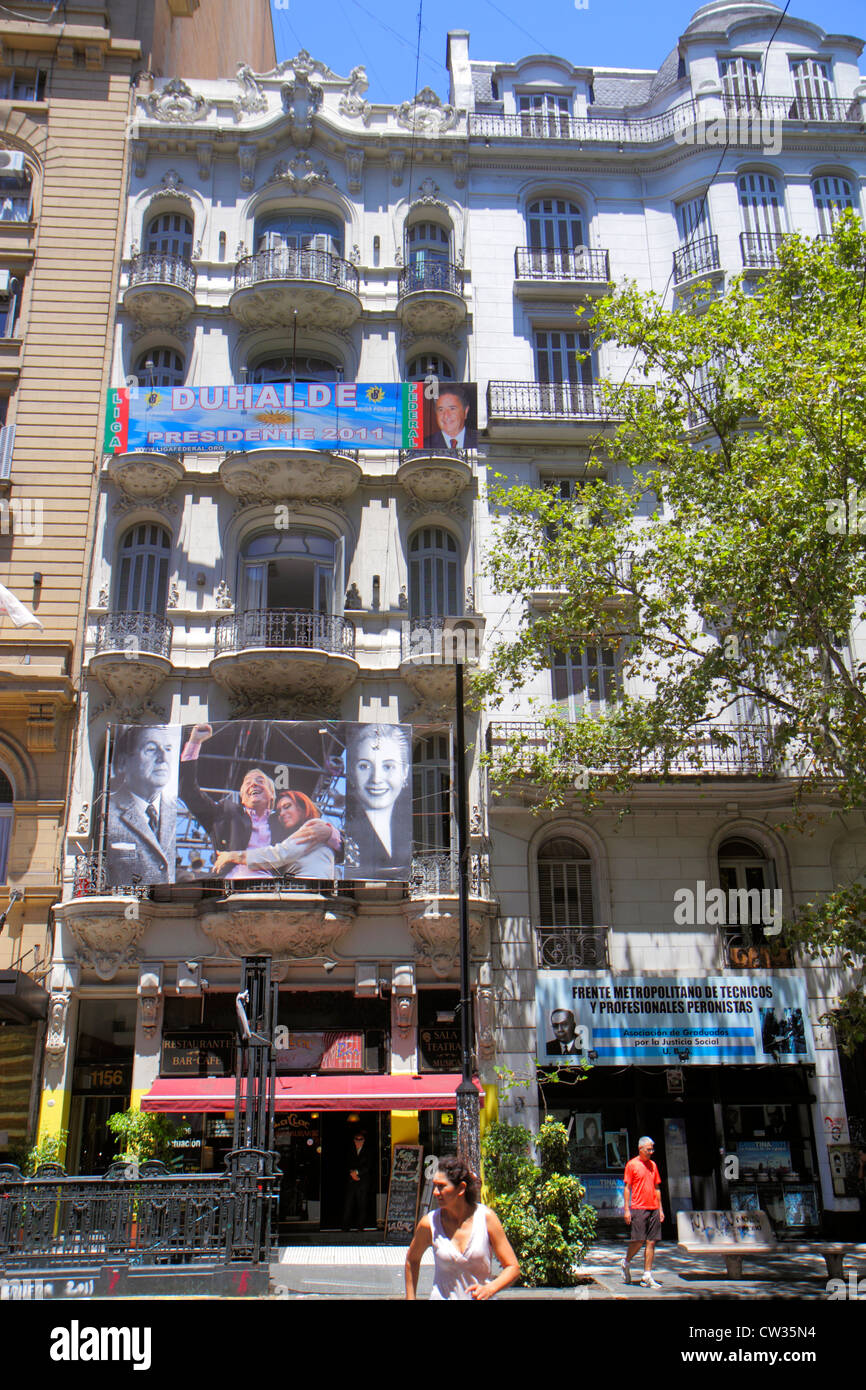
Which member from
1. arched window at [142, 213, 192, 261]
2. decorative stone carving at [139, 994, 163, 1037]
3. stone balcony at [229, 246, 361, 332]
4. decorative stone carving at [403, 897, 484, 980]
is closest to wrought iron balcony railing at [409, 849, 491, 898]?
decorative stone carving at [403, 897, 484, 980]

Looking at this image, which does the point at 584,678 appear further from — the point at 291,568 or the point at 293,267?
the point at 293,267

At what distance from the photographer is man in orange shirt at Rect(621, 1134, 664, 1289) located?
13141 millimetres

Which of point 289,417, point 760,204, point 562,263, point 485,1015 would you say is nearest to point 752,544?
point 485,1015

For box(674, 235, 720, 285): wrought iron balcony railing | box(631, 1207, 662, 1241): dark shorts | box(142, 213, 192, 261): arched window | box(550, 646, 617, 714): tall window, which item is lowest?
box(631, 1207, 662, 1241): dark shorts

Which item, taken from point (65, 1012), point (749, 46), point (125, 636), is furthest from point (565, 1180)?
point (749, 46)

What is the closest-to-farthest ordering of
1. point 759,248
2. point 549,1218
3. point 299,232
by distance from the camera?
point 549,1218
point 759,248
point 299,232

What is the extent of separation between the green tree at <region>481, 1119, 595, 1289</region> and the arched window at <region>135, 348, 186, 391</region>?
17.5 meters

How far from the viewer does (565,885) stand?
20469 mm

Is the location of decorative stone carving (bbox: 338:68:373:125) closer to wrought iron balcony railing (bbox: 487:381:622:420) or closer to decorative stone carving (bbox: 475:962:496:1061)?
wrought iron balcony railing (bbox: 487:381:622:420)

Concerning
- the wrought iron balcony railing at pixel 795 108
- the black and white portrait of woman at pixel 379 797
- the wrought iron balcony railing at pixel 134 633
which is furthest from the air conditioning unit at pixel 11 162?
the wrought iron balcony railing at pixel 795 108

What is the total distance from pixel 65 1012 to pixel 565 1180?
10.1m

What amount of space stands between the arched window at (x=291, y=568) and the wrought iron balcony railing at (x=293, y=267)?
5.78 m

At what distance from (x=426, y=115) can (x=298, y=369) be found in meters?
7.33

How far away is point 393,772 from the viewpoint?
19891 millimetres
